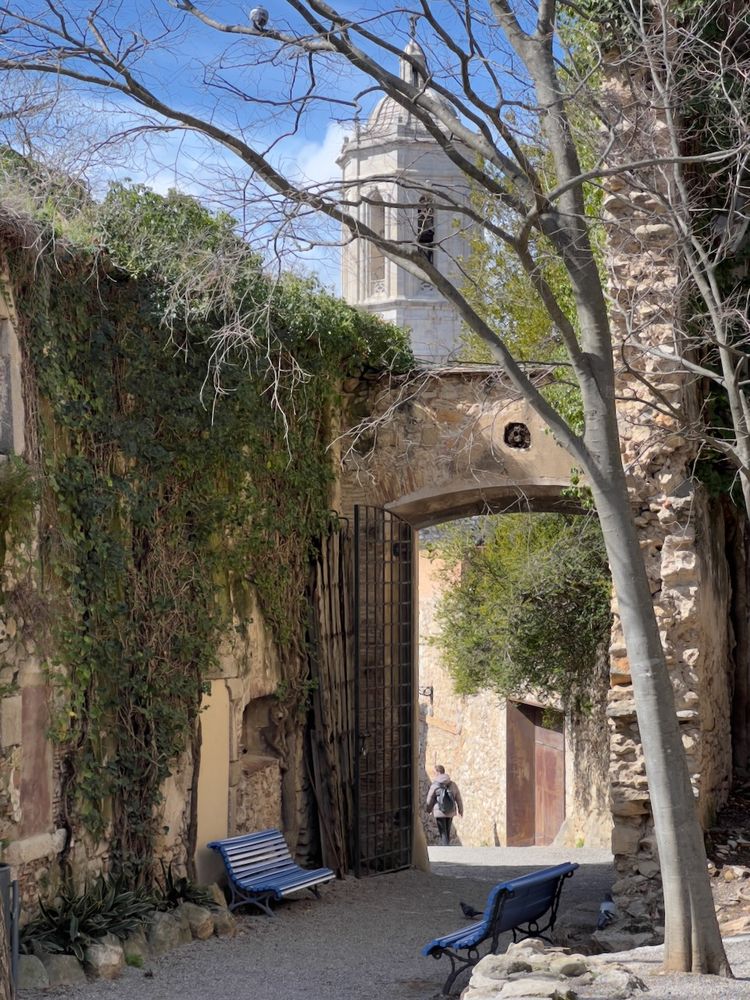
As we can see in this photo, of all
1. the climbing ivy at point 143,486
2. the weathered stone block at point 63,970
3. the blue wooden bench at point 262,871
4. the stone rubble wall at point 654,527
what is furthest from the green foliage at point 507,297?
the weathered stone block at point 63,970

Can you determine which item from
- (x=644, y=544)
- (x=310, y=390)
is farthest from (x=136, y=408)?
(x=644, y=544)

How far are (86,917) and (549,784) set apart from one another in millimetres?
12342

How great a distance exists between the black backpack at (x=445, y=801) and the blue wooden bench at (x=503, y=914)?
337 inches

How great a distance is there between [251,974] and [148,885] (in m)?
1.19

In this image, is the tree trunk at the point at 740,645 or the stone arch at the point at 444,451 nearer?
the tree trunk at the point at 740,645

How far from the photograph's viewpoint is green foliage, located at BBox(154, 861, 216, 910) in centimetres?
809

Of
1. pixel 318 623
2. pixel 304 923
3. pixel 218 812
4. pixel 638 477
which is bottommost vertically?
pixel 304 923

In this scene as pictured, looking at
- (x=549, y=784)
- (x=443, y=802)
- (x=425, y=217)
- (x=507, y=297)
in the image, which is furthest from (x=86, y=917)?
(x=549, y=784)

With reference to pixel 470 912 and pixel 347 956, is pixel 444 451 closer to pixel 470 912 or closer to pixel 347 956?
pixel 470 912

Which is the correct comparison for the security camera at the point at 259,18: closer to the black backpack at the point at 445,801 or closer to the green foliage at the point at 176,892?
the green foliage at the point at 176,892

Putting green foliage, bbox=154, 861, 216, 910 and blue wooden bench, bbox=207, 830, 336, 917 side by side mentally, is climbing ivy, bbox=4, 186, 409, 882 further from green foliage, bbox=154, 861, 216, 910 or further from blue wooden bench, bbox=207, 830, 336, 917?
blue wooden bench, bbox=207, 830, 336, 917

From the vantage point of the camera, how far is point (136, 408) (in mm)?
8391

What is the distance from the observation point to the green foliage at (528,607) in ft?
48.9

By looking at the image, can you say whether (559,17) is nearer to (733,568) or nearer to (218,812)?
(733,568)
